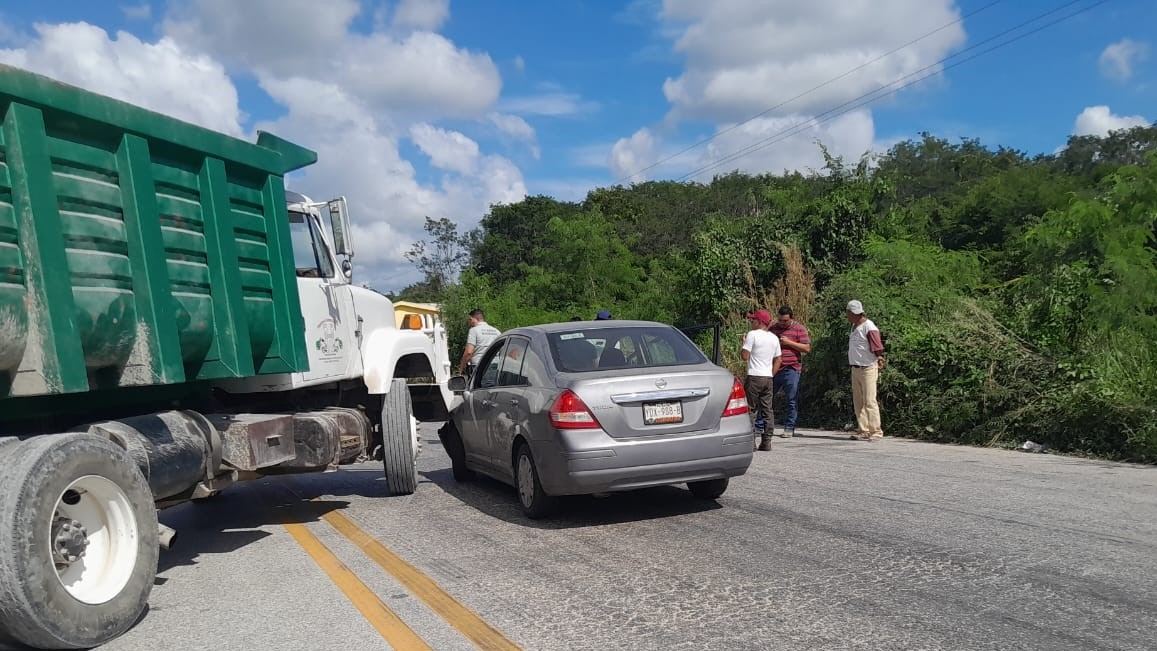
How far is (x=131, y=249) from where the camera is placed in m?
5.65

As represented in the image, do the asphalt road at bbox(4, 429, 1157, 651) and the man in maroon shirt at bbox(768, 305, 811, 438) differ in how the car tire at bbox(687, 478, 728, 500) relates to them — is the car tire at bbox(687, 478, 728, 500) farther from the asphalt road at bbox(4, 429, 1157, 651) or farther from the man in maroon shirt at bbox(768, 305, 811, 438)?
the man in maroon shirt at bbox(768, 305, 811, 438)

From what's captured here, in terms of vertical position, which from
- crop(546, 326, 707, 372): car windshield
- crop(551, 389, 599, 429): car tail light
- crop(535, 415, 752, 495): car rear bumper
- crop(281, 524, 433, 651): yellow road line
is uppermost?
crop(546, 326, 707, 372): car windshield

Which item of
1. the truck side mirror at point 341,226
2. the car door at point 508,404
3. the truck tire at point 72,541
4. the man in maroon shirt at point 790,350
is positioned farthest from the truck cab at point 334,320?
the man in maroon shirt at point 790,350

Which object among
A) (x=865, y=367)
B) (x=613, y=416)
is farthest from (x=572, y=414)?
(x=865, y=367)

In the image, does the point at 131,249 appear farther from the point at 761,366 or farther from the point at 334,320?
the point at 761,366

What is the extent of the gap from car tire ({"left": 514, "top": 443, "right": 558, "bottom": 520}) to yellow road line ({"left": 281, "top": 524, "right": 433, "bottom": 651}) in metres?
1.61

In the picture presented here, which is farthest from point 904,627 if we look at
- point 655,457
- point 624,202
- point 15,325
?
point 624,202

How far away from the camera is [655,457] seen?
711 cm

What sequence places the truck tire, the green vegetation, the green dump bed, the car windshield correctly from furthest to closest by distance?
the green vegetation → the car windshield → the green dump bed → the truck tire

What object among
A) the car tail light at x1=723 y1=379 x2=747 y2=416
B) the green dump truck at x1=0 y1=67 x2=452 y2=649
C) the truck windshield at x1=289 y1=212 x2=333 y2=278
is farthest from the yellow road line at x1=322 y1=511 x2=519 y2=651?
the car tail light at x1=723 y1=379 x2=747 y2=416

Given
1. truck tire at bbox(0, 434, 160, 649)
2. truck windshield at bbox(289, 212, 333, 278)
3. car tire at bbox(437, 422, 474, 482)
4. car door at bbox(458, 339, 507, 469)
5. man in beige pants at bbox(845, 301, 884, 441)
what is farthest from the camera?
man in beige pants at bbox(845, 301, 884, 441)

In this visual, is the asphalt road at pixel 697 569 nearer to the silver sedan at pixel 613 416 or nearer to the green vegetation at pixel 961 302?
the silver sedan at pixel 613 416

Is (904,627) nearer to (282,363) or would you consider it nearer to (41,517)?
(41,517)

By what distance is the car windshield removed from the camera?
25.6 ft
